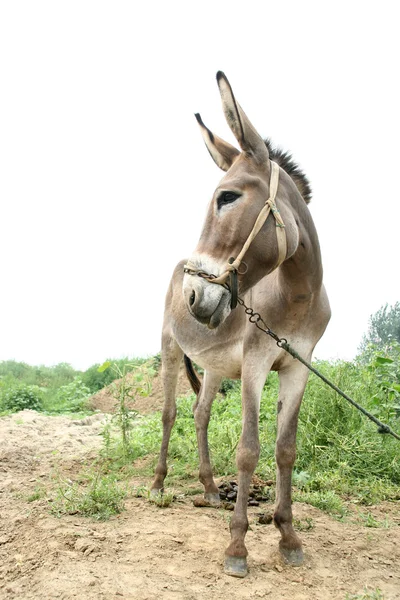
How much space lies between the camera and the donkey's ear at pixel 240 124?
3.36 m

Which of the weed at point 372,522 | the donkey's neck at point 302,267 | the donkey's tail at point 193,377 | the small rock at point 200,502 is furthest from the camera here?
the donkey's tail at point 193,377

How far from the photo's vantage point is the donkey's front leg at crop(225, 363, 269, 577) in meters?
3.60

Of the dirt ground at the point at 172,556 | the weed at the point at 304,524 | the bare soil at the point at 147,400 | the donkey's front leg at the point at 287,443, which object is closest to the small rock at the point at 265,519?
the dirt ground at the point at 172,556

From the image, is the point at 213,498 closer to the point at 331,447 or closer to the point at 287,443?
the point at 287,443

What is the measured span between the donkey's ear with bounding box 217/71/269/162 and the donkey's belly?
4.60ft

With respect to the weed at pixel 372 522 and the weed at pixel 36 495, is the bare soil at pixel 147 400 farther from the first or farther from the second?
the weed at pixel 372 522

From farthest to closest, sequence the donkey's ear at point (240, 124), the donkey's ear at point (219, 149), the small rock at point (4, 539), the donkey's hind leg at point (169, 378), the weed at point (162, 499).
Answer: the donkey's hind leg at point (169, 378) < the weed at point (162, 499) < the small rock at point (4, 539) < the donkey's ear at point (219, 149) < the donkey's ear at point (240, 124)

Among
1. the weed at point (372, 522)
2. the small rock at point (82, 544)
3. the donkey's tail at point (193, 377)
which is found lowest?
the small rock at point (82, 544)

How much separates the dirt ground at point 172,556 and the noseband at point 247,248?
168cm

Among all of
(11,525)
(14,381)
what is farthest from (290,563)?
(14,381)

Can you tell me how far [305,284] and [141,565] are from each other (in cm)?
207

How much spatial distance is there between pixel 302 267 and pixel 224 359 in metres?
1.15

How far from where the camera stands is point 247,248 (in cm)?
337

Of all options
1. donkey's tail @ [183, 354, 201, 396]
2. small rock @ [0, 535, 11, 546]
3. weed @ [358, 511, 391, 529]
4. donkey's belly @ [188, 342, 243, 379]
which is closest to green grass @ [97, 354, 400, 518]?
weed @ [358, 511, 391, 529]
